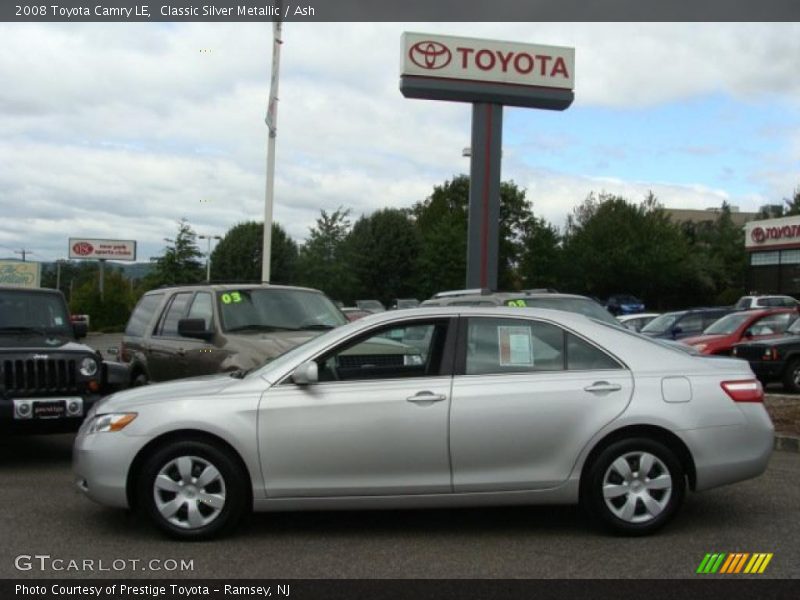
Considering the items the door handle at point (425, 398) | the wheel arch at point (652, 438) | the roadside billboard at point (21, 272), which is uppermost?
the roadside billboard at point (21, 272)

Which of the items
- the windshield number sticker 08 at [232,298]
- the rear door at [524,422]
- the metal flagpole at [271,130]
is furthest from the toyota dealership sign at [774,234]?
the rear door at [524,422]

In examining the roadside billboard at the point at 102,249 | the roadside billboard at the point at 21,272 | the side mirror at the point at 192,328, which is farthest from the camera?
the roadside billboard at the point at 102,249

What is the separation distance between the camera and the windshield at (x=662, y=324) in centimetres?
2233

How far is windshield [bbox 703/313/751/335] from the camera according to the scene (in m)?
17.9

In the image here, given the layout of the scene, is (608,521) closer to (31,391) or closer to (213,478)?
(213,478)

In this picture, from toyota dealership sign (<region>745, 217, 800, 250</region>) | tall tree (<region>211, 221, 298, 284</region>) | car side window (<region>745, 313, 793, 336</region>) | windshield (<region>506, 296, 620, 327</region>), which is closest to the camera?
windshield (<region>506, 296, 620, 327</region>)

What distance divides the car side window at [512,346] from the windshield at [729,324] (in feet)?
42.5

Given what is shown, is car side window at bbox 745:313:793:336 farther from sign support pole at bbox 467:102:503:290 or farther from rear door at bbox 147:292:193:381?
rear door at bbox 147:292:193:381

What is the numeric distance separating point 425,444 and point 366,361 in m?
0.70

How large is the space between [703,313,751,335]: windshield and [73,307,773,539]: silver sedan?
501 inches

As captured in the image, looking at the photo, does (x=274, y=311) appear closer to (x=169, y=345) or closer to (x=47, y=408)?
(x=169, y=345)

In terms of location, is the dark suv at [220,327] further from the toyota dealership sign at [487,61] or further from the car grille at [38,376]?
the toyota dealership sign at [487,61]

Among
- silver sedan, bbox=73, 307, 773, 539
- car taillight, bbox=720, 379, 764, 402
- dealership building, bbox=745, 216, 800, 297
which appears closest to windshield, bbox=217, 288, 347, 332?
silver sedan, bbox=73, 307, 773, 539
